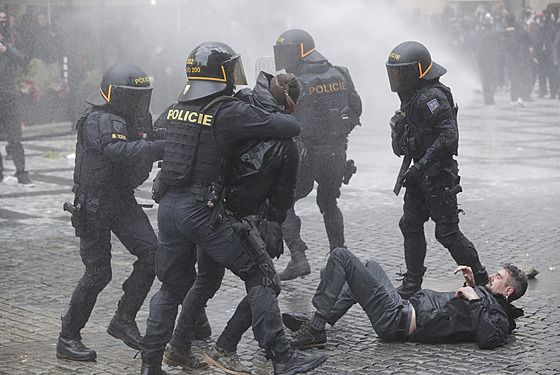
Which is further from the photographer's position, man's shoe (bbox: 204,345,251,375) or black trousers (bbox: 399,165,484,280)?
black trousers (bbox: 399,165,484,280)

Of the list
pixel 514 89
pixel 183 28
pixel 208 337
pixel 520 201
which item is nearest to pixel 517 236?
pixel 520 201

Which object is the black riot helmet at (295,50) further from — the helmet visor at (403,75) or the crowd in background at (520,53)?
the crowd in background at (520,53)

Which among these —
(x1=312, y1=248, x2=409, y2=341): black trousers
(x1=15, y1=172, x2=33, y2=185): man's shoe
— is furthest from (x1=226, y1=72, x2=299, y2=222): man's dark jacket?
(x1=15, y1=172, x2=33, y2=185): man's shoe

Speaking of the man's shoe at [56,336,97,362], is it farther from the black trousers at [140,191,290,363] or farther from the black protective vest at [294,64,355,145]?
the black protective vest at [294,64,355,145]

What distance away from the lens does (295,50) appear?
24.1 feet

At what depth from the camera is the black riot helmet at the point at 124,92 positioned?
531 cm

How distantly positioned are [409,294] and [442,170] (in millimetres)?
899

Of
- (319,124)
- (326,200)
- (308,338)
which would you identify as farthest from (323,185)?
(308,338)

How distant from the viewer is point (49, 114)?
17141mm

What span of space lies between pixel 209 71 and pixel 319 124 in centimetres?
269

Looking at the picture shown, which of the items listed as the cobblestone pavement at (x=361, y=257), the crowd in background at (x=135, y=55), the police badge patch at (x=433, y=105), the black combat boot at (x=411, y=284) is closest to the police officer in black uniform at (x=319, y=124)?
the cobblestone pavement at (x=361, y=257)

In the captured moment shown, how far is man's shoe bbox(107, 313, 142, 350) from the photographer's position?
217 inches

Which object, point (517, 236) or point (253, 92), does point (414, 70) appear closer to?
point (253, 92)

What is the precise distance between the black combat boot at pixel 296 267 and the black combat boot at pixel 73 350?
7.33 feet
